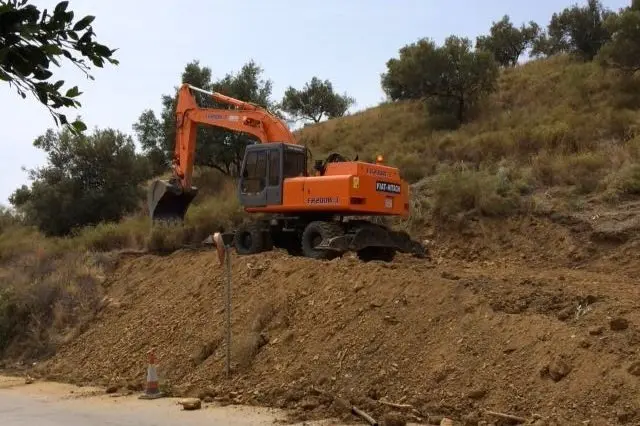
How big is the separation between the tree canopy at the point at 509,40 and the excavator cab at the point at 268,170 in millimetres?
27965

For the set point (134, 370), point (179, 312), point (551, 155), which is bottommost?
point (134, 370)

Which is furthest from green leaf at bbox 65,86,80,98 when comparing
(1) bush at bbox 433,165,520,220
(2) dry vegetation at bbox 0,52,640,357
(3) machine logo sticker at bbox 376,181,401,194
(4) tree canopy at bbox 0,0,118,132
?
(1) bush at bbox 433,165,520,220

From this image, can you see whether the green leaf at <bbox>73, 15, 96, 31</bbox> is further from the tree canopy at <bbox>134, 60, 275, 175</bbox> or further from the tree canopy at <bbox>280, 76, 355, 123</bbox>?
the tree canopy at <bbox>280, 76, 355, 123</bbox>

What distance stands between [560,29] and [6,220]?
27291mm

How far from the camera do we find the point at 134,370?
11.5m

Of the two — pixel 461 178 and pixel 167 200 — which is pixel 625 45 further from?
pixel 167 200

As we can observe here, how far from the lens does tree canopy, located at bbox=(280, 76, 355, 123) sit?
1790 inches

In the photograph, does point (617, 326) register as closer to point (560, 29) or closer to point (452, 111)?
point (452, 111)

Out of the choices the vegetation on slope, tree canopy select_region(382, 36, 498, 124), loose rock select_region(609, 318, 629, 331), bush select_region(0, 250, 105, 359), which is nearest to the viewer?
loose rock select_region(609, 318, 629, 331)

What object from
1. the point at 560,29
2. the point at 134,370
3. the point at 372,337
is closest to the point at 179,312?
the point at 134,370

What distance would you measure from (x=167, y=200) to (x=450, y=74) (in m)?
13.8

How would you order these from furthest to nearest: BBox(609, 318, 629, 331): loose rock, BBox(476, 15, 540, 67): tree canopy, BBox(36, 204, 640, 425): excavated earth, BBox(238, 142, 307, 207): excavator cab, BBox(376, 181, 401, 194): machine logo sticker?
BBox(476, 15, 540, 67): tree canopy → BBox(238, 142, 307, 207): excavator cab → BBox(376, 181, 401, 194): machine logo sticker → BBox(609, 318, 629, 331): loose rock → BBox(36, 204, 640, 425): excavated earth

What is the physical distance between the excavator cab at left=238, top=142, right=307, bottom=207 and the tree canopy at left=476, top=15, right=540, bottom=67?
91.7 ft

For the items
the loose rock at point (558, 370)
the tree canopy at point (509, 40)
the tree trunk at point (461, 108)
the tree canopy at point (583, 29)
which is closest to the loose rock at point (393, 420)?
the loose rock at point (558, 370)
